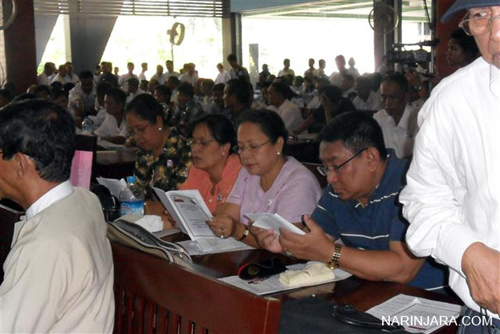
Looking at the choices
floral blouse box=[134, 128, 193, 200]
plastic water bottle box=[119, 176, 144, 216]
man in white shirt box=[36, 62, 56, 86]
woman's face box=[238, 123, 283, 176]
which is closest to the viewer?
woman's face box=[238, 123, 283, 176]

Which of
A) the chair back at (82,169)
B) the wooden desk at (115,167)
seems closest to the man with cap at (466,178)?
the chair back at (82,169)

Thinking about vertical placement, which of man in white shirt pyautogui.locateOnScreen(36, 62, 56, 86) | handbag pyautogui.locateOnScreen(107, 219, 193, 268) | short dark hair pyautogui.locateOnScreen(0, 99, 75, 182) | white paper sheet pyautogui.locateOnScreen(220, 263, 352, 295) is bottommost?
white paper sheet pyautogui.locateOnScreen(220, 263, 352, 295)

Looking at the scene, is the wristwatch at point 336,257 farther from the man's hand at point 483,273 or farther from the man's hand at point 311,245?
the man's hand at point 483,273

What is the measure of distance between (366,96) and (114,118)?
3.70 m

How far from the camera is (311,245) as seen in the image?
2076 millimetres

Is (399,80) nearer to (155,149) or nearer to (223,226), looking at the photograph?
(155,149)

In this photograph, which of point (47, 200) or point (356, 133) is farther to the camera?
point (356, 133)

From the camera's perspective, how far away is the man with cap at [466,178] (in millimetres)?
1134

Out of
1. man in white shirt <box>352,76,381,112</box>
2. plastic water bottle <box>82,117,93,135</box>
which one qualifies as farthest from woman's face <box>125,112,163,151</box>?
man in white shirt <box>352,76,381,112</box>

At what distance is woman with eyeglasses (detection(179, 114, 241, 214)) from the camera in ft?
11.0

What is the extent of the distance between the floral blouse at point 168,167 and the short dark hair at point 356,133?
1.65 meters

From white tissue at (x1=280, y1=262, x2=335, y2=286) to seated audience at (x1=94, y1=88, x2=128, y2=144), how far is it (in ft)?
16.6

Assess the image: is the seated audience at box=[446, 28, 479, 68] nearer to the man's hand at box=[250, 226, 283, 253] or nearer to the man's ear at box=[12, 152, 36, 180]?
the man's hand at box=[250, 226, 283, 253]

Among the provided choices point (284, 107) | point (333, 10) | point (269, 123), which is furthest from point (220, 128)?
point (333, 10)
